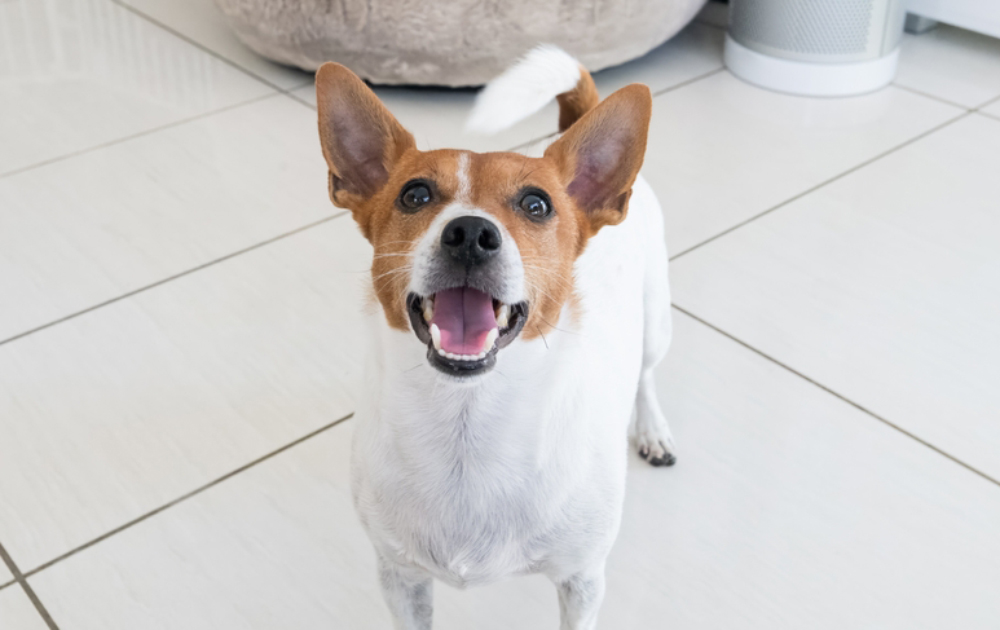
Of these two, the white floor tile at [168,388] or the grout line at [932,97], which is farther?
the grout line at [932,97]

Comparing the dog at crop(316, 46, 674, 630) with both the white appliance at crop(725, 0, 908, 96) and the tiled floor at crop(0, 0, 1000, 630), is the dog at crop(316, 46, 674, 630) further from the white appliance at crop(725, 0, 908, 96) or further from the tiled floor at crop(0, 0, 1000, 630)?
the white appliance at crop(725, 0, 908, 96)

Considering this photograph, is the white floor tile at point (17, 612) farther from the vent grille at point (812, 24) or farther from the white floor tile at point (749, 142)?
the vent grille at point (812, 24)

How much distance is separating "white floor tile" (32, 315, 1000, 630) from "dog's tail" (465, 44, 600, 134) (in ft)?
1.92

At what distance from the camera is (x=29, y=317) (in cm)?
172

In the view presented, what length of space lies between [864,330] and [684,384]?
0.37 metres

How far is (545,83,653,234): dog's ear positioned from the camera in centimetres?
96

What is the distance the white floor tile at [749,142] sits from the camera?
2.03m

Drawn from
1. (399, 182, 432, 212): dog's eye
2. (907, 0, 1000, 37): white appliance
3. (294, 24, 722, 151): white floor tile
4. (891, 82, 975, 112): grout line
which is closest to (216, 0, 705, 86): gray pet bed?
(294, 24, 722, 151): white floor tile

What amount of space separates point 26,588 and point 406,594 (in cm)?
55

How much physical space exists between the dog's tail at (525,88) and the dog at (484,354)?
0.50 ft

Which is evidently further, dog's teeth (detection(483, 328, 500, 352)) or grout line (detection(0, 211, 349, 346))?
grout line (detection(0, 211, 349, 346))

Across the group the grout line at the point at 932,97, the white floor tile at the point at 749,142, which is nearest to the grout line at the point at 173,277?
the white floor tile at the point at 749,142

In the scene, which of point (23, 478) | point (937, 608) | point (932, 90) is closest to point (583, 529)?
point (937, 608)

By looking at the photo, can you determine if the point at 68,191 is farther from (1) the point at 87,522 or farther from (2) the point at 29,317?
(1) the point at 87,522
